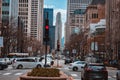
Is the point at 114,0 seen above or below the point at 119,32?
above

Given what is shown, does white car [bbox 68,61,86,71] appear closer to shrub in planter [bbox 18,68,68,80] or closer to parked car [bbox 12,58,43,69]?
parked car [bbox 12,58,43,69]

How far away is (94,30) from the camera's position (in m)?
146

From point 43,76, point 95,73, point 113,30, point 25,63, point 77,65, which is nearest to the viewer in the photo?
point 43,76

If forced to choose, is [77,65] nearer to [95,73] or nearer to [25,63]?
[25,63]

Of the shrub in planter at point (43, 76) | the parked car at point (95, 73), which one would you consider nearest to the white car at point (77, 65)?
the parked car at point (95, 73)

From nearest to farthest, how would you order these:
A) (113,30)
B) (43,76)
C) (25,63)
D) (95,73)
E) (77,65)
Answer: (43,76)
(95,73)
(77,65)
(25,63)
(113,30)

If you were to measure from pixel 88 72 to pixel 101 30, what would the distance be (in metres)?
111

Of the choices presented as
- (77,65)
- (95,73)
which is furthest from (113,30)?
(95,73)

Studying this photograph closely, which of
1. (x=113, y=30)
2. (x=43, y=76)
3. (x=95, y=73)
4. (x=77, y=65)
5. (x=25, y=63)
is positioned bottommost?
(x=25, y=63)

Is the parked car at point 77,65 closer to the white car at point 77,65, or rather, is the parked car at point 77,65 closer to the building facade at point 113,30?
the white car at point 77,65

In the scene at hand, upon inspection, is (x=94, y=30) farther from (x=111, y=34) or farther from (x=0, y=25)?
(x=0, y=25)

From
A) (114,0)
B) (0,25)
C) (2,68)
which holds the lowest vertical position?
(2,68)

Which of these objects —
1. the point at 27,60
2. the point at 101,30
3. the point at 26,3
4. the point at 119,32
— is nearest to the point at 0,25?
the point at 119,32

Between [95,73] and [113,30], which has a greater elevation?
[113,30]
